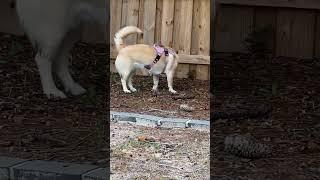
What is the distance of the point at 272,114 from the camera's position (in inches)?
112

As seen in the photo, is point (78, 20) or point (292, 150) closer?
point (78, 20)

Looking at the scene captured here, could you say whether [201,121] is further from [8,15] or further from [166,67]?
[8,15]

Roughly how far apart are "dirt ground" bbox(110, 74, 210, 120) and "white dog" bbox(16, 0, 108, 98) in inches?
10.5

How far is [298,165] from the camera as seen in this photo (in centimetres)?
252

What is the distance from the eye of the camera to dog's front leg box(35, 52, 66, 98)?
8.47ft

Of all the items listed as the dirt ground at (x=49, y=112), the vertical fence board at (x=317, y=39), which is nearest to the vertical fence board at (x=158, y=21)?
the dirt ground at (x=49, y=112)

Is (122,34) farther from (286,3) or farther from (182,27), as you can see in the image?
(286,3)

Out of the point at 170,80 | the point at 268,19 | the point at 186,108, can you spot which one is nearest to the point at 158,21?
the point at 170,80

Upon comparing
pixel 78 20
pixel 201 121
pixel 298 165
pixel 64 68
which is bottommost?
pixel 298 165

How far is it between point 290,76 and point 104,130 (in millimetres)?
996

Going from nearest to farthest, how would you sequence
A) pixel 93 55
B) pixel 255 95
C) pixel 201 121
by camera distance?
1. pixel 201 121
2. pixel 93 55
3. pixel 255 95

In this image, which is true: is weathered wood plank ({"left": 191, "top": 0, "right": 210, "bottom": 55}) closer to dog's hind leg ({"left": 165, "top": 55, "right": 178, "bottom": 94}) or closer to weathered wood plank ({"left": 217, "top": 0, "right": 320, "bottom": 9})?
dog's hind leg ({"left": 165, "top": 55, "right": 178, "bottom": 94})

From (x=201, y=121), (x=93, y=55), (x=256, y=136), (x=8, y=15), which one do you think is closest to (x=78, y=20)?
(x=93, y=55)

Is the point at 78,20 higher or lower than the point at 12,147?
higher
